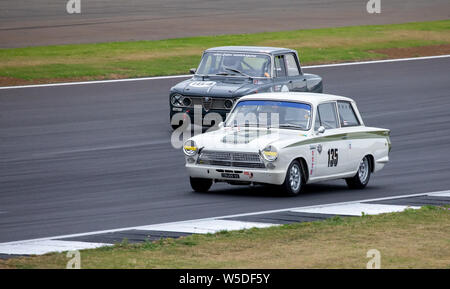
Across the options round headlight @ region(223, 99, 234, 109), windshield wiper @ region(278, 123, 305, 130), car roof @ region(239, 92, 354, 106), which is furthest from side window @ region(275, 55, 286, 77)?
windshield wiper @ region(278, 123, 305, 130)

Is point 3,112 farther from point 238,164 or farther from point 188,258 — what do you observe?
point 188,258

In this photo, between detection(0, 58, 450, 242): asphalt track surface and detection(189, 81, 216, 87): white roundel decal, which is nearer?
detection(0, 58, 450, 242): asphalt track surface

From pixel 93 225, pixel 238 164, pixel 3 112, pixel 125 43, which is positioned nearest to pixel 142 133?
pixel 3 112

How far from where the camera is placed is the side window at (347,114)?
16312 millimetres

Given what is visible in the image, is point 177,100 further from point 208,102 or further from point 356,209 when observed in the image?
point 356,209

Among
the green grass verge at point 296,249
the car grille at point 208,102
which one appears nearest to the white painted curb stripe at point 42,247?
the green grass verge at point 296,249

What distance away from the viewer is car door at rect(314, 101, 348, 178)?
15391 mm

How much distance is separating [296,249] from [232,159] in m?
3.65

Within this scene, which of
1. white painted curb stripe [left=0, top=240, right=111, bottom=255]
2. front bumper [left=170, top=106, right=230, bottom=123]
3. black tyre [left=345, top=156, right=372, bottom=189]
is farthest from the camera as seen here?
front bumper [left=170, top=106, right=230, bottom=123]

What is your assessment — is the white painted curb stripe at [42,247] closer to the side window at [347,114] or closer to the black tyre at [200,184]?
the black tyre at [200,184]

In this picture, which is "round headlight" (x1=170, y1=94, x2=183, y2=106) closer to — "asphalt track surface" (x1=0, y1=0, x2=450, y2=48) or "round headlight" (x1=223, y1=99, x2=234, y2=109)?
"round headlight" (x1=223, y1=99, x2=234, y2=109)

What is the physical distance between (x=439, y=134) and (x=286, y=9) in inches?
1041

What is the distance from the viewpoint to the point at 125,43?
36438mm

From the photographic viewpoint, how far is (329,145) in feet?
51.1
